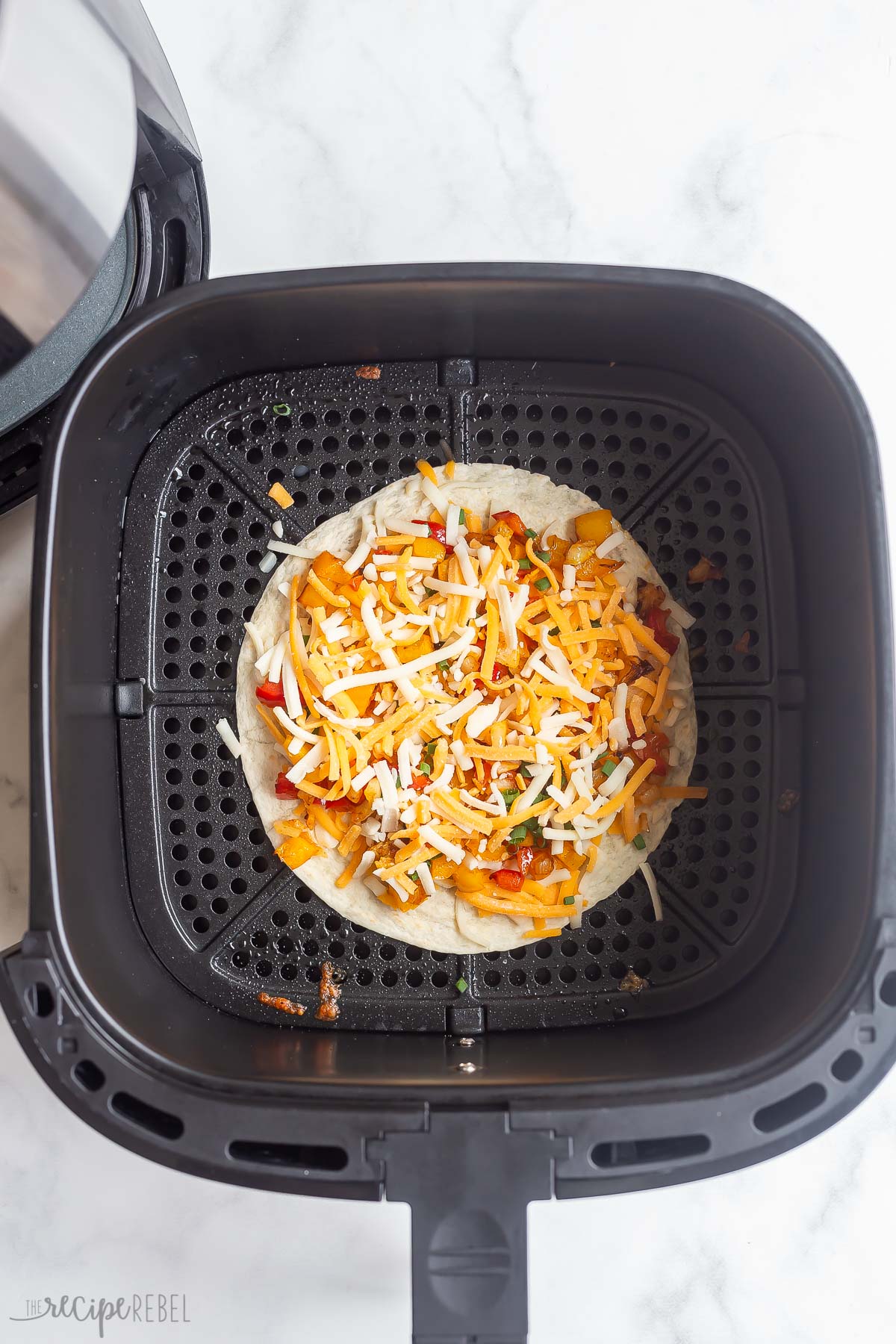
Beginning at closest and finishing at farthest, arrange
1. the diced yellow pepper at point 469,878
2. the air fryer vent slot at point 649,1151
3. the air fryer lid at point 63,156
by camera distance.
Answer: the air fryer lid at point 63,156, the air fryer vent slot at point 649,1151, the diced yellow pepper at point 469,878

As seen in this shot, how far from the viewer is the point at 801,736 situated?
0.87m

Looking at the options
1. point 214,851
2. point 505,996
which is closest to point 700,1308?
point 505,996

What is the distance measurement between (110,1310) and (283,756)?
624 millimetres

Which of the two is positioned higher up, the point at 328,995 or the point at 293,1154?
the point at 328,995

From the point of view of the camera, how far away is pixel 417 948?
898 millimetres

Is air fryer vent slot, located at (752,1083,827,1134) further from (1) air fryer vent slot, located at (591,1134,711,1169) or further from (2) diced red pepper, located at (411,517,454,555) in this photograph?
(2) diced red pepper, located at (411,517,454,555)

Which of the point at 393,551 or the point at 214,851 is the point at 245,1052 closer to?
the point at 214,851

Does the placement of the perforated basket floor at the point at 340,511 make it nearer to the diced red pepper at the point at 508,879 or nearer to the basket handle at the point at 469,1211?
the diced red pepper at the point at 508,879

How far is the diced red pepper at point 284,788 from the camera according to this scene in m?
0.90

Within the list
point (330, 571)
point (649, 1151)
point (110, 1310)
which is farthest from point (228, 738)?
point (110, 1310)

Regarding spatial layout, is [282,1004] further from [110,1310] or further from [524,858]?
[110,1310]

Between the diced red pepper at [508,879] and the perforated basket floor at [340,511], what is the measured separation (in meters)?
0.07

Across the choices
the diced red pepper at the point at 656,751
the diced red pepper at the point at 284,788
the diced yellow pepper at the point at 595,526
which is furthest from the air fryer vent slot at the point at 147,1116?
the diced yellow pepper at the point at 595,526

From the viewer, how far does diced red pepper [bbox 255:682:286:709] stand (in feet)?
2.91
